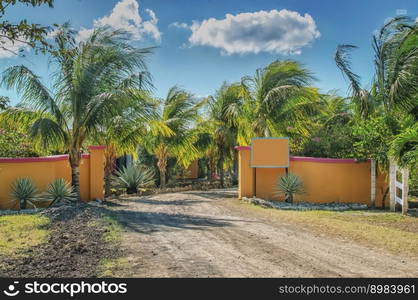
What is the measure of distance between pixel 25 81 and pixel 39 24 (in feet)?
25.0

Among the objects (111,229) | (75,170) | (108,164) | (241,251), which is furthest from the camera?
(108,164)

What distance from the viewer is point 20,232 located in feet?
25.8

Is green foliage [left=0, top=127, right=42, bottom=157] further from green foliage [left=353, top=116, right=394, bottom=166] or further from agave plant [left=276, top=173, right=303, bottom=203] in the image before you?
green foliage [left=353, top=116, right=394, bottom=166]

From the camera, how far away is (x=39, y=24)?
16.1 feet

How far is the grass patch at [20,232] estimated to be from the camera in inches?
255

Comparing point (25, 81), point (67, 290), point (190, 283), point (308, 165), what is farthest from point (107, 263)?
point (308, 165)

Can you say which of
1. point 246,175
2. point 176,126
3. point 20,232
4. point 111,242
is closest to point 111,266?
point 111,242

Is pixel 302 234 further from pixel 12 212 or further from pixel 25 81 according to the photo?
pixel 25 81

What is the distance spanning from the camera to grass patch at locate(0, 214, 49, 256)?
21.3ft

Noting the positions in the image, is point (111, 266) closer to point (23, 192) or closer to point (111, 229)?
point (111, 229)

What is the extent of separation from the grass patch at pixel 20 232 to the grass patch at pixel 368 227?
18.8 ft

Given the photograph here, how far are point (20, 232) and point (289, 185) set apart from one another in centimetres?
858

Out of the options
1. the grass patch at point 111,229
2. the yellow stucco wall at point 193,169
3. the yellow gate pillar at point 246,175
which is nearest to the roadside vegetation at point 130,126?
the grass patch at point 111,229

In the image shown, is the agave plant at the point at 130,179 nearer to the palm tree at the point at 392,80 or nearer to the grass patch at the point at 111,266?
the palm tree at the point at 392,80
